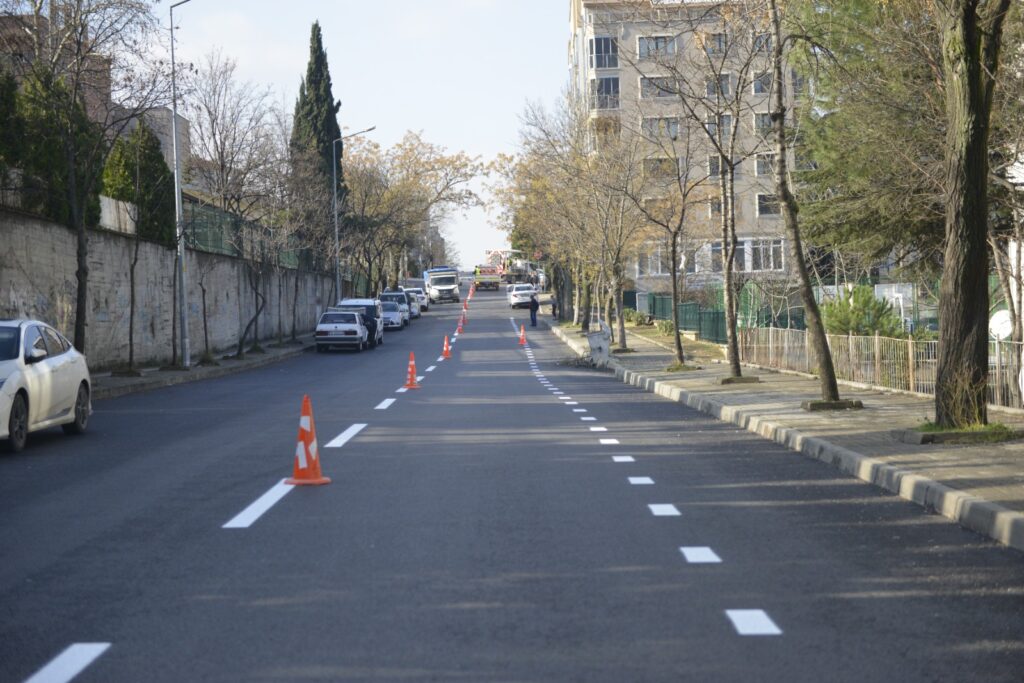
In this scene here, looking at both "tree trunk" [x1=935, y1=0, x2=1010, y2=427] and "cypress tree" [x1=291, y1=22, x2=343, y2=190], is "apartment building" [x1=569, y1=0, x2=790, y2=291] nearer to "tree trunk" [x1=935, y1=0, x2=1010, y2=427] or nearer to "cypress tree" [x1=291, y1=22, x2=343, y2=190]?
"tree trunk" [x1=935, y1=0, x2=1010, y2=427]

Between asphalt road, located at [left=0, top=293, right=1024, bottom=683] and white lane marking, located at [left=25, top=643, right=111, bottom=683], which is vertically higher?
white lane marking, located at [left=25, top=643, right=111, bottom=683]

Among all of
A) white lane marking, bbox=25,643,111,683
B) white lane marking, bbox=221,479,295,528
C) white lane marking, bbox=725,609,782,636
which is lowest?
white lane marking, bbox=221,479,295,528

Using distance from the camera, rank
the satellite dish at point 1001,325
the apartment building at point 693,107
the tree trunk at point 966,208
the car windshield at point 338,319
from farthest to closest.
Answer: the car windshield at point 338,319
the satellite dish at point 1001,325
the apartment building at point 693,107
the tree trunk at point 966,208

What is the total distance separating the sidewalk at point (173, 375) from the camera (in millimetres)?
25031

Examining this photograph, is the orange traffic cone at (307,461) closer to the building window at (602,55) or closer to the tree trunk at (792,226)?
the tree trunk at (792,226)

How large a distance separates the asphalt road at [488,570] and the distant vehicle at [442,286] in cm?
8767

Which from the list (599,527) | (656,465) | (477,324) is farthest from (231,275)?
(599,527)

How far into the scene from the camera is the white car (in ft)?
44.0

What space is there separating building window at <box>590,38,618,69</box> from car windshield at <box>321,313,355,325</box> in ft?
129

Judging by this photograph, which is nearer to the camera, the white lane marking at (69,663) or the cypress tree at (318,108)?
the white lane marking at (69,663)

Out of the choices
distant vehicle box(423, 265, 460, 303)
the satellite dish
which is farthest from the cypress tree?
the satellite dish

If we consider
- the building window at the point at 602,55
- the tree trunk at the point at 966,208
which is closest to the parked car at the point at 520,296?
the building window at the point at 602,55

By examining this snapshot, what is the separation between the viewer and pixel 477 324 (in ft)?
224

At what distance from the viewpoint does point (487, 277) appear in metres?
128
